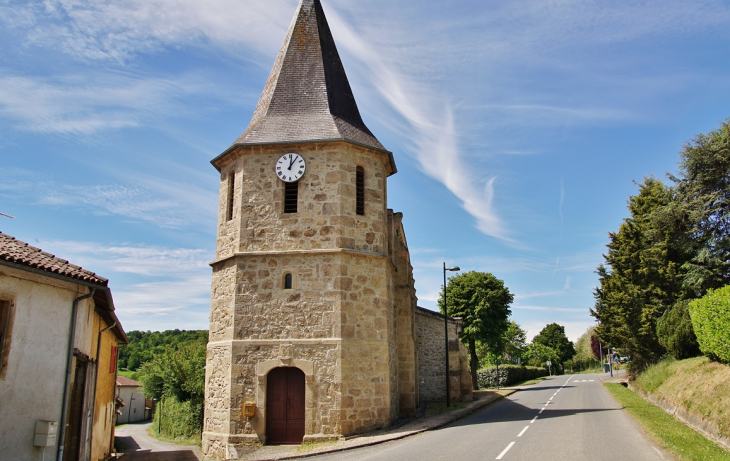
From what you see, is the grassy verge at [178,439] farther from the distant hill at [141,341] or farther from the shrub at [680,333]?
the distant hill at [141,341]

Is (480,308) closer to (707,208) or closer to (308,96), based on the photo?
(707,208)

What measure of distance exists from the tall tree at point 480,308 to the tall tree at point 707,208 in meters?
18.1

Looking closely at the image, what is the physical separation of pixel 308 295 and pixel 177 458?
9246 mm

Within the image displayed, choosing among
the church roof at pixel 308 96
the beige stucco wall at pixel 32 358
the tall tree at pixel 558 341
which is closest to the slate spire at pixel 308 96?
the church roof at pixel 308 96

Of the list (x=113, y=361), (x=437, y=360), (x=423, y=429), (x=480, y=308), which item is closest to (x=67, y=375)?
(x=423, y=429)

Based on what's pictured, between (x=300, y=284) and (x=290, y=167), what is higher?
(x=290, y=167)

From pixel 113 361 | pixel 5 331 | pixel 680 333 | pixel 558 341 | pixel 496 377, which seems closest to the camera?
pixel 5 331

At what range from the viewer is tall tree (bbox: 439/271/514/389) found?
40.9m

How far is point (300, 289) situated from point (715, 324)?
13218mm

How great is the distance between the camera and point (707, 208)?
23.4m

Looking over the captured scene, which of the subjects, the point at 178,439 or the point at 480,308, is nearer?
the point at 178,439

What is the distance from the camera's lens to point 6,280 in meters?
8.99

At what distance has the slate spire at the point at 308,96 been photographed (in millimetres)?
18344

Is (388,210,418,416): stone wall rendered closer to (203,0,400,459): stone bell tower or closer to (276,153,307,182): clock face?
(203,0,400,459): stone bell tower
